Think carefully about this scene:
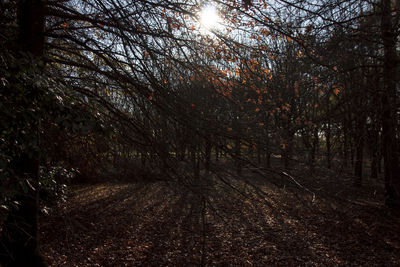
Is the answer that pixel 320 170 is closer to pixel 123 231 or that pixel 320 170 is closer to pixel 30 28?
pixel 30 28

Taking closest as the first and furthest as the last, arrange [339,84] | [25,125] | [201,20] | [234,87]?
[25,125] → [201,20] → [234,87] → [339,84]

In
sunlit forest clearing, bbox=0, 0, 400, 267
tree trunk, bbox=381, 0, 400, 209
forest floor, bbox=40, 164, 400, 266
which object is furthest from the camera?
forest floor, bbox=40, 164, 400, 266

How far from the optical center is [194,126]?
298 centimetres

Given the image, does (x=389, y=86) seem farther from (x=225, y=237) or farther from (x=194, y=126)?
(x=225, y=237)

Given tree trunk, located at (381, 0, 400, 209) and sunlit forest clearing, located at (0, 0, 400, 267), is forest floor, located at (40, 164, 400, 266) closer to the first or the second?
sunlit forest clearing, located at (0, 0, 400, 267)

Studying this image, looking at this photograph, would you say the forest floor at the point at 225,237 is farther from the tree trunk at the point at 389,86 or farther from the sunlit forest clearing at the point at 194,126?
the tree trunk at the point at 389,86

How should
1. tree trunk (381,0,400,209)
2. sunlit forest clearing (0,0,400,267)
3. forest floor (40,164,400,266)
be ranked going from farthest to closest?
forest floor (40,164,400,266) → tree trunk (381,0,400,209) → sunlit forest clearing (0,0,400,267)

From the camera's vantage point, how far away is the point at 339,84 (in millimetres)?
5074

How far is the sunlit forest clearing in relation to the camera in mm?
2363

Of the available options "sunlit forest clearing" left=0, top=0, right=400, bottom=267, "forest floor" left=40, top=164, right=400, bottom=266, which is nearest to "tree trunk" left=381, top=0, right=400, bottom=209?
"sunlit forest clearing" left=0, top=0, right=400, bottom=267

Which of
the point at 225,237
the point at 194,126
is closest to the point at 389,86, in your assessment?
the point at 194,126

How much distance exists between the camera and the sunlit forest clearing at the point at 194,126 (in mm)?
2363

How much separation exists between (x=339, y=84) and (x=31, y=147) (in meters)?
5.16

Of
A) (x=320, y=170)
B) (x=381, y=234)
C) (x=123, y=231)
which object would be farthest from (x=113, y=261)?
(x=381, y=234)
